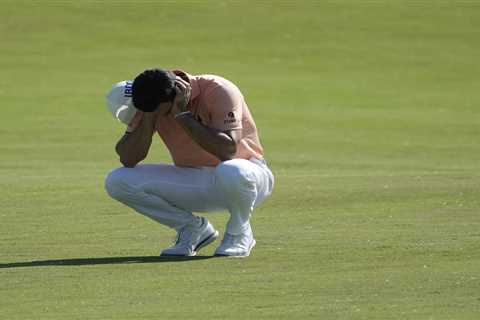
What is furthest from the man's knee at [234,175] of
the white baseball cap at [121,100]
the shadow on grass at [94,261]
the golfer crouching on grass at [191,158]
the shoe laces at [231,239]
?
the white baseball cap at [121,100]

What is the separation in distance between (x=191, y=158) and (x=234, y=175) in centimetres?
55

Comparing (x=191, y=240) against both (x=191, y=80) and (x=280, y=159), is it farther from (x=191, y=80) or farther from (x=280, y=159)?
(x=280, y=159)

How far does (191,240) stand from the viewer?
373 inches

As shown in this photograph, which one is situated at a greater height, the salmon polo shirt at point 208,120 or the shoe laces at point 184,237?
the salmon polo shirt at point 208,120

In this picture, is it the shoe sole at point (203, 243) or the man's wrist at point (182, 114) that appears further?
the shoe sole at point (203, 243)

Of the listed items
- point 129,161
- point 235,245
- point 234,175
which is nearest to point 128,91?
point 129,161

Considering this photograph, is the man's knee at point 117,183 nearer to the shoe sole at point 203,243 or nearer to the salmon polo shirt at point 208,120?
the salmon polo shirt at point 208,120

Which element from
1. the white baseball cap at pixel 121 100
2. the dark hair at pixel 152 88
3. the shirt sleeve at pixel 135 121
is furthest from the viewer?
the shirt sleeve at pixel 135 121

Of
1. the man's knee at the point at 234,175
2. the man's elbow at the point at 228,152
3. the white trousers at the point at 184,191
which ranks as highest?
the man's elbow at the point at 228,152

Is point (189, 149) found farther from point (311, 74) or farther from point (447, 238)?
point (311, 74)

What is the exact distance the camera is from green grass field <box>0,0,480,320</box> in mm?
7789

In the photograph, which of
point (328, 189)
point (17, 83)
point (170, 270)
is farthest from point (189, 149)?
point (17, 83)

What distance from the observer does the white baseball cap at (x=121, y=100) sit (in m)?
9.19

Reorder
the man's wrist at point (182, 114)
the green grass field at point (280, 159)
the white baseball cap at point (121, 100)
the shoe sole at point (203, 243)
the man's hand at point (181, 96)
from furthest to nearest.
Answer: the shoe sole at point (203, 243) < the white baseball cap at point (121, 100) < the man's wrist at point (182, 114) < the man's hand at point (181, 96) < the green grass field at point (280, 159)
